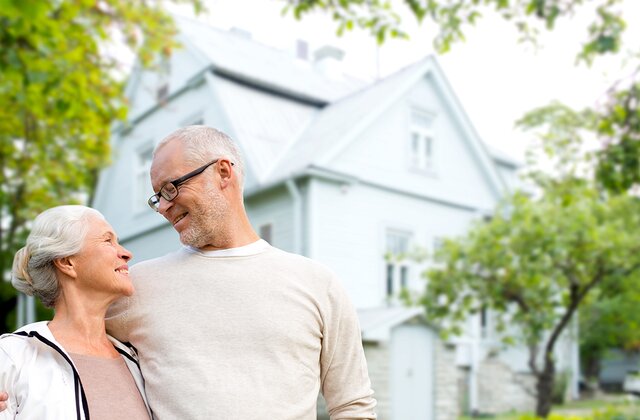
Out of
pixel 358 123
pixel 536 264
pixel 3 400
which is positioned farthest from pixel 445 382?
pixel 3 400

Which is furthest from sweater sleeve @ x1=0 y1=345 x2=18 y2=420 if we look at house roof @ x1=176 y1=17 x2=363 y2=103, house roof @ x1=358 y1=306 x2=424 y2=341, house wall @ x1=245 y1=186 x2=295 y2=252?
house roof @ x1=176 y1=17 x2=363 y2=103

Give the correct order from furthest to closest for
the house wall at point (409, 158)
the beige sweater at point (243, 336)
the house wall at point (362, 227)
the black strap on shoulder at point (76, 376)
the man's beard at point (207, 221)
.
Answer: the house wall at point (409, 158) < the house wall at point (362, 227) < the man's beard at point (207, 221) < the beige sweater at point (243, 336) < the black strap on shoulder at point (76, 376)

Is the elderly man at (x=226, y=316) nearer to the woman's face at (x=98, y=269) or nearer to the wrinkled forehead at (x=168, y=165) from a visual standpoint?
the wrinkled forehead at (x=168, y=165)

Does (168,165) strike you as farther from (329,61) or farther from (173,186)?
(329,61)

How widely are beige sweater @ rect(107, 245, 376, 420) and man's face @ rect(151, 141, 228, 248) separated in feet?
0.37

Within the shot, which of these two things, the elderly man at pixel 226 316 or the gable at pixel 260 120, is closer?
the elderly man at pixel 226 316

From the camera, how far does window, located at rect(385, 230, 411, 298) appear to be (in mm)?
16500

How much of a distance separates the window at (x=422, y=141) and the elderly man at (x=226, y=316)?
47.8 feet

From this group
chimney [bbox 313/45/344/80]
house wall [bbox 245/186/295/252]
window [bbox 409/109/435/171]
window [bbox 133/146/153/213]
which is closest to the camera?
house wall [bbox 245/186/295/252]

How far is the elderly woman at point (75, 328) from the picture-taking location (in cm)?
231


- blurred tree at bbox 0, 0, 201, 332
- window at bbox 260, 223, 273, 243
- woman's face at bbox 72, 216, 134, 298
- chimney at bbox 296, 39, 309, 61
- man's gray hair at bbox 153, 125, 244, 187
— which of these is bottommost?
woman's face at bbox 72, 216, 134, 298

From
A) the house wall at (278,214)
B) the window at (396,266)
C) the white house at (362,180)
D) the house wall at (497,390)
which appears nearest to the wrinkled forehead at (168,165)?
the white house at (362,180)

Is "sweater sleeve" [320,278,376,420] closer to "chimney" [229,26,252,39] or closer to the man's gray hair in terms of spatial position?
the man's gray hair

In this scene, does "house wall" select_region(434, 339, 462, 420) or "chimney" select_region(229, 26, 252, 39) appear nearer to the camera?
"house wall" select_region(434, 339, 462, 420)
